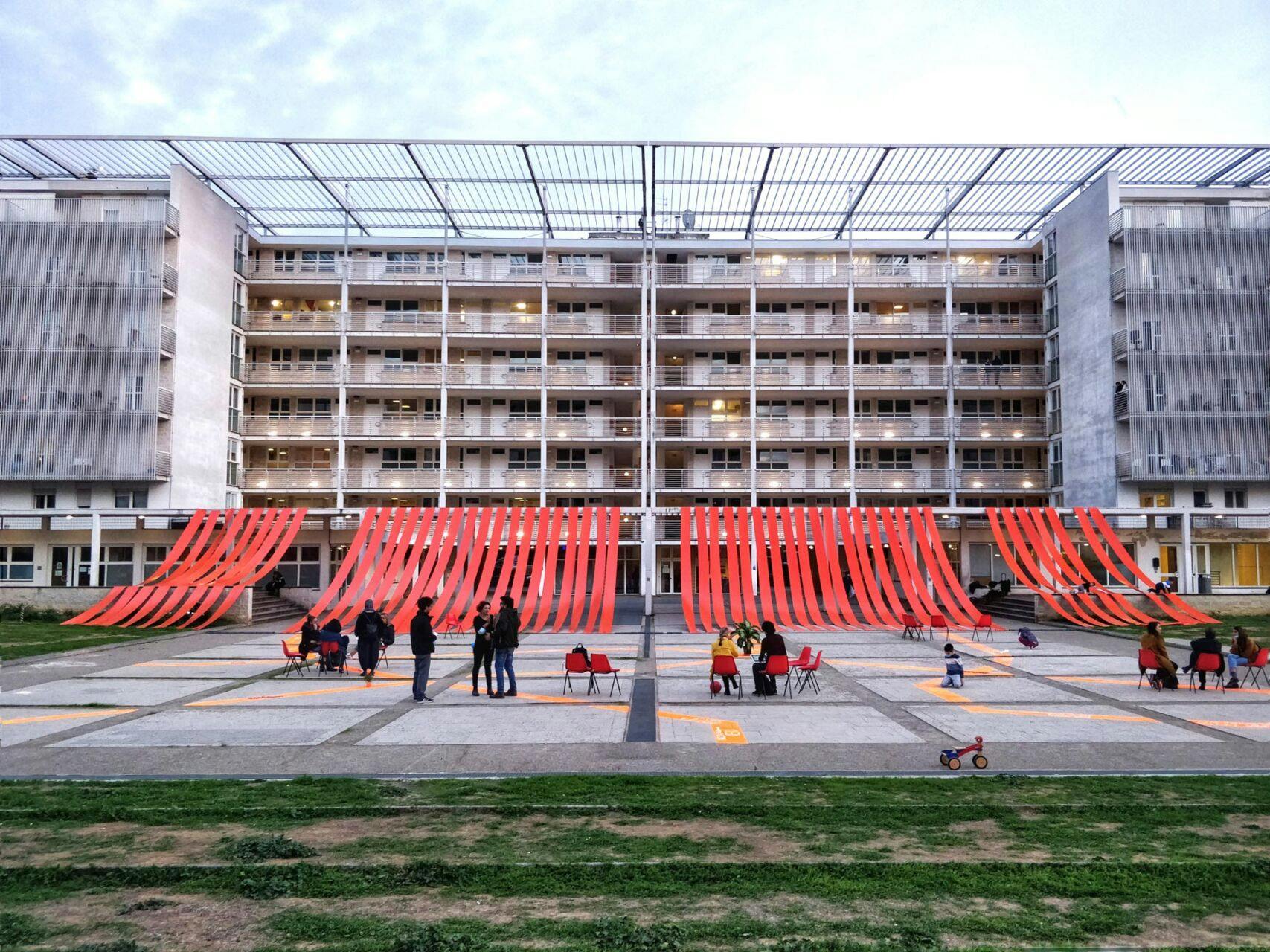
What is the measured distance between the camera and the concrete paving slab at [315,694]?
14.7 meters

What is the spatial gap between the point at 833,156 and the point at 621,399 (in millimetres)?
15723

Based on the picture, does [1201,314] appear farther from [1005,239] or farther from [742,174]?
[742,174]

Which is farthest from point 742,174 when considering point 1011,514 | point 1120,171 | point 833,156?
point 1011,514

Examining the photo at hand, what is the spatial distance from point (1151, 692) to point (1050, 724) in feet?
13.7

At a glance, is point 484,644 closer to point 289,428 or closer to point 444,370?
point 444,370

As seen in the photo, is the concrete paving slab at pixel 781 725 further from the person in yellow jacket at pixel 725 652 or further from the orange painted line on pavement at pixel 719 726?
the person in yellow jacket at pixel 725 652

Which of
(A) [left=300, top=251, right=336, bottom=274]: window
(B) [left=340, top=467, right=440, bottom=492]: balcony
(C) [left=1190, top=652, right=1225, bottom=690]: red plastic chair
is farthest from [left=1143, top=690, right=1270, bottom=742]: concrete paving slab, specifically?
(A) [left=300, top=251, right=336, bottom=274]: window

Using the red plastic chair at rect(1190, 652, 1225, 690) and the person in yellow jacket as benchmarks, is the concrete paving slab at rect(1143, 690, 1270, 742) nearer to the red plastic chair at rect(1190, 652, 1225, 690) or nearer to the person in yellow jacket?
the red plastic chair at rect(1190, 652, 1225, 690)

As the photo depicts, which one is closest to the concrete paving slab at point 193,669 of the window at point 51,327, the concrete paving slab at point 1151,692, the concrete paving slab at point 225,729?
the concrete paving slab at point 225,729

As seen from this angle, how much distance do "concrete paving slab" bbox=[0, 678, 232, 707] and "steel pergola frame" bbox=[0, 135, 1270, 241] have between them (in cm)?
2560

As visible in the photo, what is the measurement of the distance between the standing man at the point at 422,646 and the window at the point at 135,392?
28.8 m

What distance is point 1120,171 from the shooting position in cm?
3962

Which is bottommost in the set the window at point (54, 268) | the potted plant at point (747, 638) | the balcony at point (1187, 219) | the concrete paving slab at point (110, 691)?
the concrete paving slab at point (110, 691)

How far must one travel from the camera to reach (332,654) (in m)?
18.1
